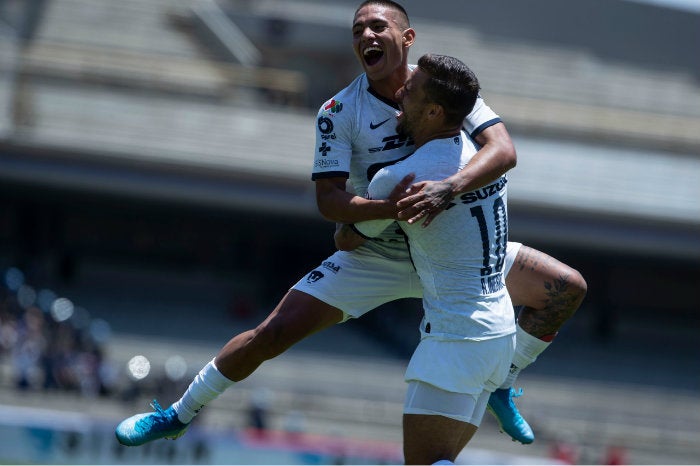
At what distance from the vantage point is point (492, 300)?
469 cm

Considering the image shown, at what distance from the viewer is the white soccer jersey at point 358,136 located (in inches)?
191

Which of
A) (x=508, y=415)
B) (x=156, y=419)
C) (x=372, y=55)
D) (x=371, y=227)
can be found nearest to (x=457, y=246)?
(x=371, y=227)

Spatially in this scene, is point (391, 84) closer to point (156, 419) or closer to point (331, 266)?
point (331, 266)

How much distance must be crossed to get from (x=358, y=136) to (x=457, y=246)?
716 millimetres

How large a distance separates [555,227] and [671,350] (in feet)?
15.0

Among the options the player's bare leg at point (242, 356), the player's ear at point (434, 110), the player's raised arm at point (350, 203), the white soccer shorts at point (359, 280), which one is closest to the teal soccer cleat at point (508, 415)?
the white soccer shorts at point (359, 280)

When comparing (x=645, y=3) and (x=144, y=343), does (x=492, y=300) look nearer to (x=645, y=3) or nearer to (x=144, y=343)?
(x=144, y=343)

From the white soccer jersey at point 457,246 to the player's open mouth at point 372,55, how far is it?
1.74 feet

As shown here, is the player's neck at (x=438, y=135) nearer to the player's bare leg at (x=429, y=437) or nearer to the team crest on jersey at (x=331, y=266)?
the team crest on jersey at (x=331, y=266)

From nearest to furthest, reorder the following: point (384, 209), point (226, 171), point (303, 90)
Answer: point (384, 209), point (226, 171), point (303, 90)

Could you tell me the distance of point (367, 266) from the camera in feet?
16.8

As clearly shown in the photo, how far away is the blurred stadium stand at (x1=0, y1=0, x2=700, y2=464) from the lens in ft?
64.6

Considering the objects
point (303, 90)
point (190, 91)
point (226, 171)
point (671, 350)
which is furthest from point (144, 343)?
point (671, 350)

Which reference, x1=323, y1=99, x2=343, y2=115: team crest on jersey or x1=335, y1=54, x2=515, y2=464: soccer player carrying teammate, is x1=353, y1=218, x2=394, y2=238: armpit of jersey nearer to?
x1=335, y1=54, x2=515, y2=464: soccer player carrying teammate
